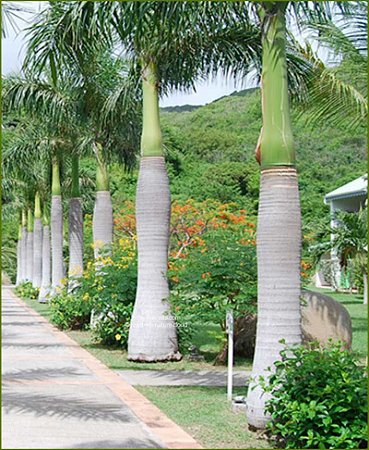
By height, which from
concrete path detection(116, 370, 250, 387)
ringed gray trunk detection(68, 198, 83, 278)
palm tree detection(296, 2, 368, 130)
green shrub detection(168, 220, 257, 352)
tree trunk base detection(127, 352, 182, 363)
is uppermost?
palm tree detection(296, 2, 368, 130)

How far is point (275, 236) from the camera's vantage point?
8.27 meters

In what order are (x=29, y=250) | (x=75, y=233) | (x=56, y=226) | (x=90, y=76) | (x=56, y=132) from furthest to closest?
1. (x=29, y=250)
2. (x=56, y=226)
3. (x=75, y=233)
4. (x=56, y=132)
5. (x=90, y=76)

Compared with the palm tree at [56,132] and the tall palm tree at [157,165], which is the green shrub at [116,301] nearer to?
the tall palm tree at [157,165]

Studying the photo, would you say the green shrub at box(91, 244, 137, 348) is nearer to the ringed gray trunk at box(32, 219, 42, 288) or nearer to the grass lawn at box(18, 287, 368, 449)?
the grass lawn at box(18, 287, 368, 449)

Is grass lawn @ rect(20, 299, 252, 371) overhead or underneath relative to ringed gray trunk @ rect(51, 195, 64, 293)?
underneath

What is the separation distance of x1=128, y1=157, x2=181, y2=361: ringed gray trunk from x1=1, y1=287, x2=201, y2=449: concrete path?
0.95 m

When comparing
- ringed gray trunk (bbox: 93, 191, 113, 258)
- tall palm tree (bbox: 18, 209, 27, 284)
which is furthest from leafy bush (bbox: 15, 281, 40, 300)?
ringed gray trunk (bbox: 93, 191, 113, 258)

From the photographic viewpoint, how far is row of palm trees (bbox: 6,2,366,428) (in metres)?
8.31

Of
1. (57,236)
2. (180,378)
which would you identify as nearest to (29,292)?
(57,236)

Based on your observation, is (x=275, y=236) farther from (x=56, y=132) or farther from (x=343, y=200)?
(x=343, y=200)

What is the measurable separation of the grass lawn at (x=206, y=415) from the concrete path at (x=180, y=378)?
43cm

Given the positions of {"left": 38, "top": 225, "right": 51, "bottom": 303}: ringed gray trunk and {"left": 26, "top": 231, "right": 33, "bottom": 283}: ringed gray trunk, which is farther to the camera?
{"left": 26, "top": 231, "right": 33, "bottom": 283}: ringed gray trunk

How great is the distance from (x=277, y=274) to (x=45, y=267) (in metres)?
28.6

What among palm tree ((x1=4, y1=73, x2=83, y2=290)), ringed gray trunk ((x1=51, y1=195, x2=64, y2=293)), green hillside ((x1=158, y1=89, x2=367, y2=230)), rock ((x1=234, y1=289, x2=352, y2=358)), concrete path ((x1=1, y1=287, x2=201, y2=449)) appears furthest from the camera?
green hillside ((x1=158, y1=89, x2=367, y2=230))
